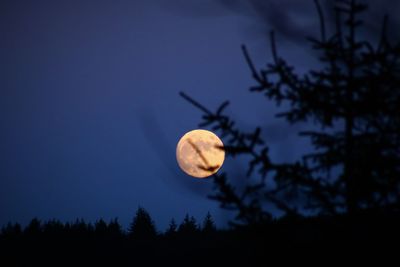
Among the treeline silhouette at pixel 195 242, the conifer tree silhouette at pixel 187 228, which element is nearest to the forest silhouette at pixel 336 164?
the treeline silhouette at pixel 195 242

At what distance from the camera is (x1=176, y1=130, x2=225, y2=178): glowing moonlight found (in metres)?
4.91

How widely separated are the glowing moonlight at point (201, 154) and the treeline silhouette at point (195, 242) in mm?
689

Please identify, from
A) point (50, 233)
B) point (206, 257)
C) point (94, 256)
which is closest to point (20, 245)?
point (50, 233)

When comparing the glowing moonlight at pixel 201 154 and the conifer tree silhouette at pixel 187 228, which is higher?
the conifer tree silhouette at pixel 187 228

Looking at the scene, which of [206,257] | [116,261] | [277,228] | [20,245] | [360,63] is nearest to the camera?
[277,228]

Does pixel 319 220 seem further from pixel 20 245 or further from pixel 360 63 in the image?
pixel 20 245

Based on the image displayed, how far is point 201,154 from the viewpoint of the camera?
498cm

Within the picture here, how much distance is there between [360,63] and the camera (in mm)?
5379

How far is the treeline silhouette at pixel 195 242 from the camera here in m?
4.97

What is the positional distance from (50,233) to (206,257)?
1317 inches

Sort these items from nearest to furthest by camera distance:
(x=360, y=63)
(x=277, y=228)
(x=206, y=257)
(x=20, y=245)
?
(x=277, y=228) → (x=360, y=63) → (x=206, y=257) → (x=20, y=245)

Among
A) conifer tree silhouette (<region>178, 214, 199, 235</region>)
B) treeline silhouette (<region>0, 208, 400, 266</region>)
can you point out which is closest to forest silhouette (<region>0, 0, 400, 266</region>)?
treeline silhouette (<region>0, 208, 400, 266</region>)

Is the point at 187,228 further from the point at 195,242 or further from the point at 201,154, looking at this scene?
the point at 201,154

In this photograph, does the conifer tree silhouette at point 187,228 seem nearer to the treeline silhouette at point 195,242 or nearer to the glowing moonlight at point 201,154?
the treeline silhouette at point 195,242
